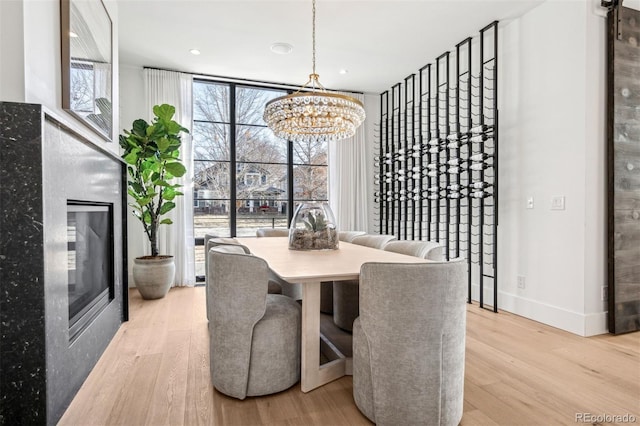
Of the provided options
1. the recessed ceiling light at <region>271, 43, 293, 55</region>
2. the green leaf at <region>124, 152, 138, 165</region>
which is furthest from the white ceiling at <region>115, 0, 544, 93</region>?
the green leaf at <region>124, 152, 138, 165</region>

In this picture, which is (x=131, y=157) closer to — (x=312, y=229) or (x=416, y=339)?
(x=312, y=229)

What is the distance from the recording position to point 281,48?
3.85 metres

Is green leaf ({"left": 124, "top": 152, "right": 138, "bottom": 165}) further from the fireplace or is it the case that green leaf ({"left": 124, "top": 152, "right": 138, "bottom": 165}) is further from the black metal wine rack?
the black metal wine rack

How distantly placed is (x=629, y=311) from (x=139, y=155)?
480 centimetres

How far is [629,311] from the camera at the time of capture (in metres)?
2.87

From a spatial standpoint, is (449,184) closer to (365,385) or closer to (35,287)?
(365,385)

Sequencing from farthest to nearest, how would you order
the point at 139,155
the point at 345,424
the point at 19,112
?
the point at 139,155
the point at 345,424
the point at 19,112

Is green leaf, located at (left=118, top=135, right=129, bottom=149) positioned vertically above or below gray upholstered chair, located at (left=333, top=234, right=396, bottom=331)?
above

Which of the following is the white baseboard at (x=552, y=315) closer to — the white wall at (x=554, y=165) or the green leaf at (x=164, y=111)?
the white wall at (x=554, y=165)

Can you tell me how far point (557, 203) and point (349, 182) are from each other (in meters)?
2.84

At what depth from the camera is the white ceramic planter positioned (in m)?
3.84

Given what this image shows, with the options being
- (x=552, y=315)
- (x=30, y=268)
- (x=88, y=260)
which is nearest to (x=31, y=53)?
(x=30, y=268)

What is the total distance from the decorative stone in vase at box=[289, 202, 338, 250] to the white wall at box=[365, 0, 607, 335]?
191 centimetres

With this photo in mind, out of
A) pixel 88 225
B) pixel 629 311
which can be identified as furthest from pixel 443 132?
pixel 88 225
